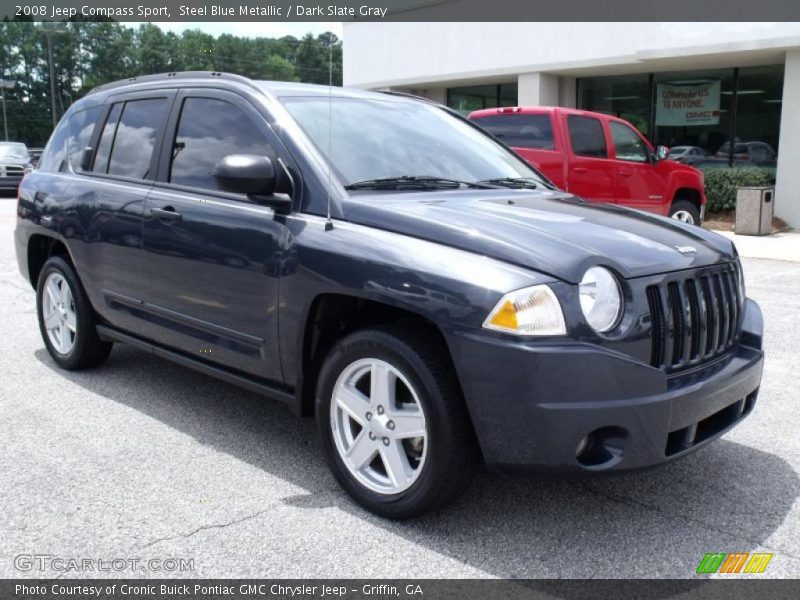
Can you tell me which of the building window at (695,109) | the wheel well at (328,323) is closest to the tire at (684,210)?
the building window at (695,109)

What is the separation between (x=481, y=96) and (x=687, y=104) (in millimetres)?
6082

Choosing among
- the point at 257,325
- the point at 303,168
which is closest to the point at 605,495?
the point at 257,325

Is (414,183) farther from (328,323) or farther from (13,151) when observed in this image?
(13,151)

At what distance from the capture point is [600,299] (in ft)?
9.64

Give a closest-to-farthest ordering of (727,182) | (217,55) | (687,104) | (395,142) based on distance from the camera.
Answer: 1. (395,142)
2. (217,55)
3. (727,182)
4. (687,104)

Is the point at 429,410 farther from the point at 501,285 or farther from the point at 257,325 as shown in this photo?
the point at 257,325

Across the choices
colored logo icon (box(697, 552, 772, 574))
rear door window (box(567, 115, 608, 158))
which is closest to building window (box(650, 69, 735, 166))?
rear door window (box(567, 115, 608, 158))

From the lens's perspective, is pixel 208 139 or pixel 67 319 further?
pixel 67 319

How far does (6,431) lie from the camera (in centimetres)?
432

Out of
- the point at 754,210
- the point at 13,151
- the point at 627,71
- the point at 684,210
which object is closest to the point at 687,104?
the point at 627,71

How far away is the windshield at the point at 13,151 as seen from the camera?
24.7 m

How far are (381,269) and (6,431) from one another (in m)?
2.47

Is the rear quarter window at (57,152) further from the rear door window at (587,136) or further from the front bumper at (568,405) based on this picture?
the rear door window at (587,136)

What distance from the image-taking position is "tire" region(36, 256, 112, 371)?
5.19 metres
